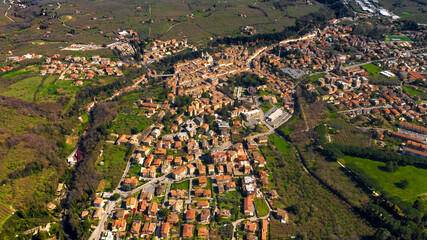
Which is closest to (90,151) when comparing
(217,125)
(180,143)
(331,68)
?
(180,143)

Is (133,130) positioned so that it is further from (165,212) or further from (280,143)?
(280,143)

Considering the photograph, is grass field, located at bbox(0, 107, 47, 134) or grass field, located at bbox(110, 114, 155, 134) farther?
grass field, located at bbox(110, 114, 155, 134)

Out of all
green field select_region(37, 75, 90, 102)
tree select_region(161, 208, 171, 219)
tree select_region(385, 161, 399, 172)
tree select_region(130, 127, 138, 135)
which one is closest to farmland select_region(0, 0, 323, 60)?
green field select_region(37, 75, 90, 102)

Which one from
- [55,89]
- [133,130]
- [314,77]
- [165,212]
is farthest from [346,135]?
[55,89]

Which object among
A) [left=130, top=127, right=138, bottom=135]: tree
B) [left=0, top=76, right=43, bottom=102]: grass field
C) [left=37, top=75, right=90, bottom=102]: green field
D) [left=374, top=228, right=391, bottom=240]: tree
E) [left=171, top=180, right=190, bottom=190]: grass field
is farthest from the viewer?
[left=37, top=75, right=90, bottom=102]: green field

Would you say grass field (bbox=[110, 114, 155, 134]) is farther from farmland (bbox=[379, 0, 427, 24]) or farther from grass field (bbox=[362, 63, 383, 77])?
farmland (bbox=[379, 0, 427, 24])

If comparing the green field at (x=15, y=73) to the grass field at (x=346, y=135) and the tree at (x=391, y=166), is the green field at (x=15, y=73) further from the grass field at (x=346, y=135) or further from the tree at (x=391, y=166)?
the tree at (x=391, y=166)

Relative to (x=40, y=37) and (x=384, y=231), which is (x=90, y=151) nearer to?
(x=384, y=231)

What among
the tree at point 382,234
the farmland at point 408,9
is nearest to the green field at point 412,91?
the tree at point 382,234
